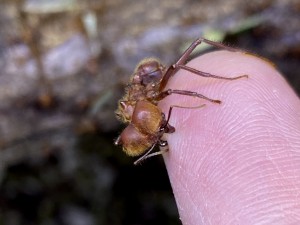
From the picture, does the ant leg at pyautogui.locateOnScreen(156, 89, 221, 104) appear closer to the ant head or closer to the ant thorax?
the ant thorax

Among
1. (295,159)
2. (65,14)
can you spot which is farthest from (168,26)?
(295,159)

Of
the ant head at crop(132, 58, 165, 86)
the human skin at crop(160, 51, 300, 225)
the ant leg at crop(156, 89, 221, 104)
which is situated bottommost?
the human skin at crop(160, 51, 300, 225)

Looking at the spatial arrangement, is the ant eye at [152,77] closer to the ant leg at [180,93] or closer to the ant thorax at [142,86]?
the ant thorax at [142,86]

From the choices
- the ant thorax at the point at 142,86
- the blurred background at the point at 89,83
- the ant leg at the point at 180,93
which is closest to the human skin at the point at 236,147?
the ant leg at the point at 180,93

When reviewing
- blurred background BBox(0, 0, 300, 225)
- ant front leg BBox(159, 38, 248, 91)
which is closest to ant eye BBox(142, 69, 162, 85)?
ant front leg BBox(159, 38, 248, 91)

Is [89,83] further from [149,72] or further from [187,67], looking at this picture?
[187,67]

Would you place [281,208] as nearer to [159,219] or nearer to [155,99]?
[155,99]

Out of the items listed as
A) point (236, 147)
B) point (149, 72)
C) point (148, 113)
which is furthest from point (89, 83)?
point (236, 147)
